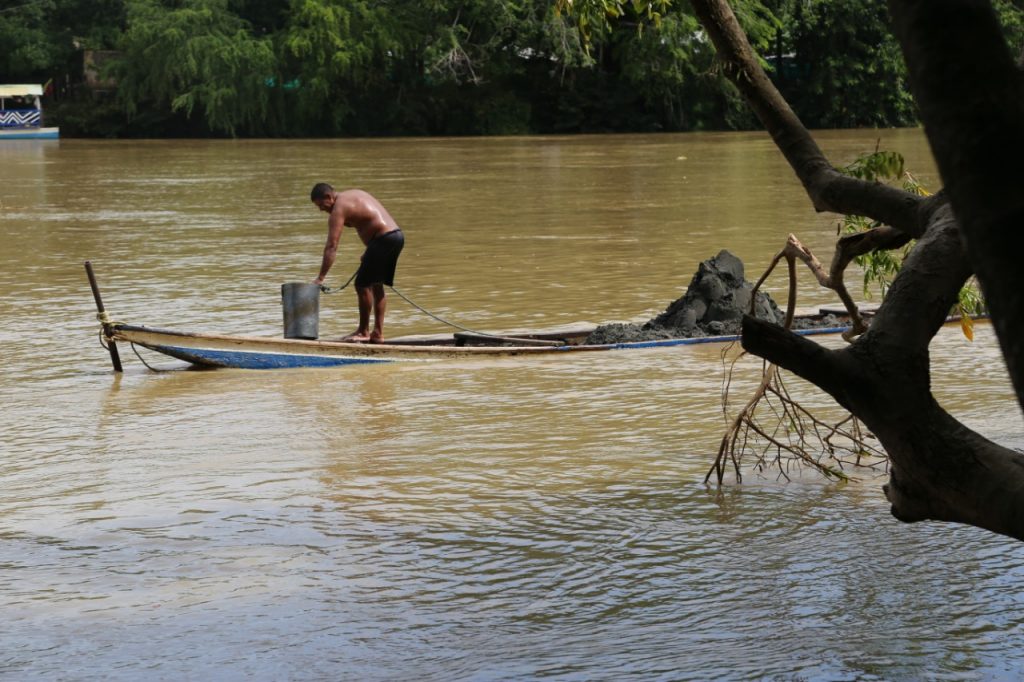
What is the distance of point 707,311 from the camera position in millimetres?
11141

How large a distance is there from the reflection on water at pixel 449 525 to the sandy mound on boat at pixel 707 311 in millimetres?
211

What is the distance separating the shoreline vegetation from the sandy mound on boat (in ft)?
128

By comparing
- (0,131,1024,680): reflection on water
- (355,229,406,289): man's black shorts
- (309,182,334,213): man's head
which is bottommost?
(0,131,1024,680): reflection on water

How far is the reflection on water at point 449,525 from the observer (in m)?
5.11

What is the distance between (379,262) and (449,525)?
4848 mm

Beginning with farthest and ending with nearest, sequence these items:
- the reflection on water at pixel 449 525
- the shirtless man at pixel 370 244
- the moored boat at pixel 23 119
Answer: the moored boat at pixel 23 119, the shirtless man at pixel 370 244, the reflection on water at pixel 449 525

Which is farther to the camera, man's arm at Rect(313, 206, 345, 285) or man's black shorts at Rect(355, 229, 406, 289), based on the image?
man's black shorts at Rect(355, 229, 406, 289)

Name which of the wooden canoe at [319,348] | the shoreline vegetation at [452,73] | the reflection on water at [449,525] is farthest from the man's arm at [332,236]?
the shoreline vegetation at [452,73]

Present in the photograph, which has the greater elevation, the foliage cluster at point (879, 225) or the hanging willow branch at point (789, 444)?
the foliage cluster at point (879, 225)

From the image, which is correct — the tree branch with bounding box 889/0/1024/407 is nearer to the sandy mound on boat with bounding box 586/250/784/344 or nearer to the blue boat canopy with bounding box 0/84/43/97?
the sandy mound on boat with bounding box 586/250/784/344

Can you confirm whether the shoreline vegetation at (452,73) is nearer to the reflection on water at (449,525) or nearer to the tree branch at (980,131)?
the reflection on water at (449,525)

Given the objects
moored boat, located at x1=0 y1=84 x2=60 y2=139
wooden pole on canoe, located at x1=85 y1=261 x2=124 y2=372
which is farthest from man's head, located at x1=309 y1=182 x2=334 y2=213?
moored boat, located at x1=0 y1=84 x2=60 y2=139

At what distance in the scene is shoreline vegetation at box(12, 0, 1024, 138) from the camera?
51.4m

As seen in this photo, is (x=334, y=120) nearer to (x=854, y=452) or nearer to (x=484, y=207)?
(x=484, y=207)
